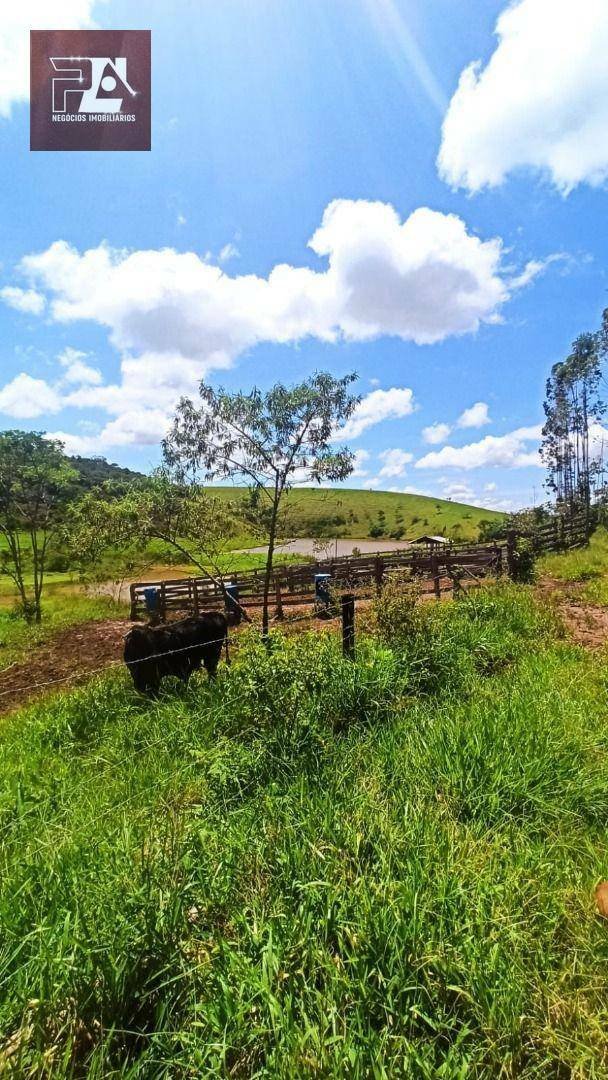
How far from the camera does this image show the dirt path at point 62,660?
8719 mm

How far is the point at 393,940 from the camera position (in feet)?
6.05

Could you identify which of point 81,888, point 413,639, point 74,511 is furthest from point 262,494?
point 81,888

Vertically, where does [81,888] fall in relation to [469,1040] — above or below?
above

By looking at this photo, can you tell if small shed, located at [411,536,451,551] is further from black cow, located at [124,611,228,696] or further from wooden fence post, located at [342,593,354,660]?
wooden fence post, located at [342,593,354,660]

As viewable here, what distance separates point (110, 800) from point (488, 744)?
9.25 feet

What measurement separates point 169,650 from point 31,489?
15368mm

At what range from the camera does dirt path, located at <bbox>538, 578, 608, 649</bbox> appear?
729 cm

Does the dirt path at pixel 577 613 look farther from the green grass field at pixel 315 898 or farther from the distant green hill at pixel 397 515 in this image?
the distant green hill at pixel 397 515

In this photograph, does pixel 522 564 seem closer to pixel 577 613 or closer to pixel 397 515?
pixel 577 613

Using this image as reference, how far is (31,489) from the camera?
18.5 m

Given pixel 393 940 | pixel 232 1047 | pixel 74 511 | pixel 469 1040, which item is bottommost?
pixel 469 1040

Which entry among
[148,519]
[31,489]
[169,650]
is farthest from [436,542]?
[169,650]

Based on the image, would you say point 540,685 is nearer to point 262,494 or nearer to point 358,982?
point 358,982

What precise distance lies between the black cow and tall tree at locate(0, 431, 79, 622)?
13.7 metres
